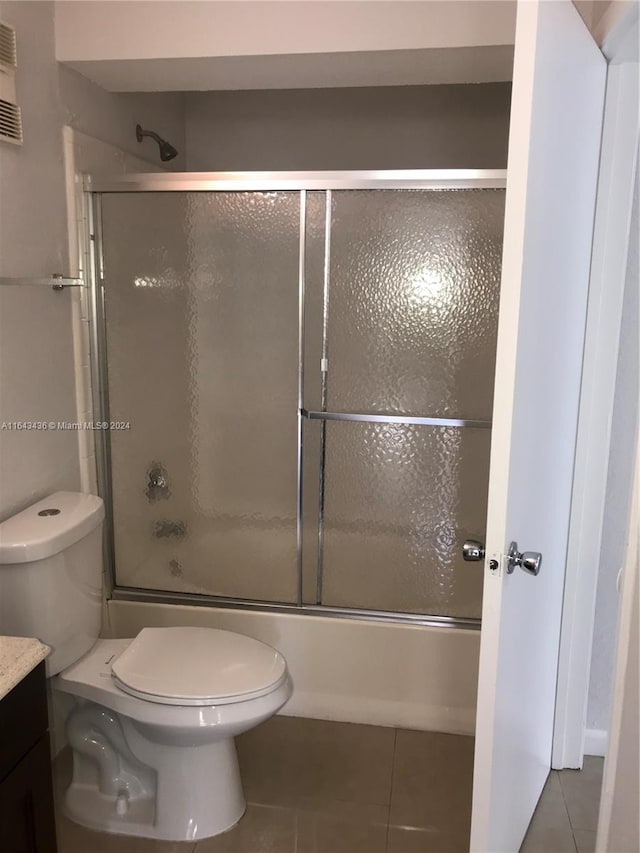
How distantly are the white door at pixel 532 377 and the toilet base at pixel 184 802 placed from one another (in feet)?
2.30

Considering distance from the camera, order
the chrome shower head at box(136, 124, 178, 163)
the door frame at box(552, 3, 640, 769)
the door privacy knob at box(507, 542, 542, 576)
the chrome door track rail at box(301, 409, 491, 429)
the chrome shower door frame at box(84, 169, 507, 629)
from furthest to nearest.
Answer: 1. the chrome shower head at box(136, 124, 178, 163)
2. the chrome door track rail at box(301, 409, 491, 429)
3. the chrome shower door frame at box(84, 169, 507, 629)
4. the door frame at box(552, 3, 640, 769)
5. the door privacy knob at box(507, 542, 542, 576)

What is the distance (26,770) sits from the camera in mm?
1344

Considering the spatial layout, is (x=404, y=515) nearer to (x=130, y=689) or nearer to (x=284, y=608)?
(x=284, y=608)

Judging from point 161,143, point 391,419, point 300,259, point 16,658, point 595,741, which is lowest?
point 595,741

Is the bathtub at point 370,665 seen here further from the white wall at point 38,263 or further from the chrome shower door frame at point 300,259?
the white wall at point 38,263

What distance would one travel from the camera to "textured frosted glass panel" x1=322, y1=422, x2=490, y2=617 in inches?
88.7

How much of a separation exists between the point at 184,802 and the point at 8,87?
182cm

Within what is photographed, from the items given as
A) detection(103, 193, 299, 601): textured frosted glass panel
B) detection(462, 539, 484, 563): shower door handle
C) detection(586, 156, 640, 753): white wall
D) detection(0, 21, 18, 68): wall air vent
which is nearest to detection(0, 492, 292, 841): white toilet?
detection(103, 193, 299, 601): textured frosted glass panel

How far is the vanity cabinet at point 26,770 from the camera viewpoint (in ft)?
4.20

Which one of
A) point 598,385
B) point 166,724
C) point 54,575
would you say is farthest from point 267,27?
point 166,724

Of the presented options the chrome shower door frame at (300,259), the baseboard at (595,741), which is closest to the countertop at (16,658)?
the chrome shower door frame at (300,259)

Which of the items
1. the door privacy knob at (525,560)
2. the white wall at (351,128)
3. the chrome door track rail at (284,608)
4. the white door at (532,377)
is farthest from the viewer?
the white wall at (351,128)

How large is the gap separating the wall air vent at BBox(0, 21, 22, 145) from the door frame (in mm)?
1374

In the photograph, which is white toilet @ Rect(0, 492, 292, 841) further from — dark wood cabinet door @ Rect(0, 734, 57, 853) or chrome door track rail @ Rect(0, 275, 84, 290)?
chrome door track rail @ Rect(0, 275, 84, 290)
